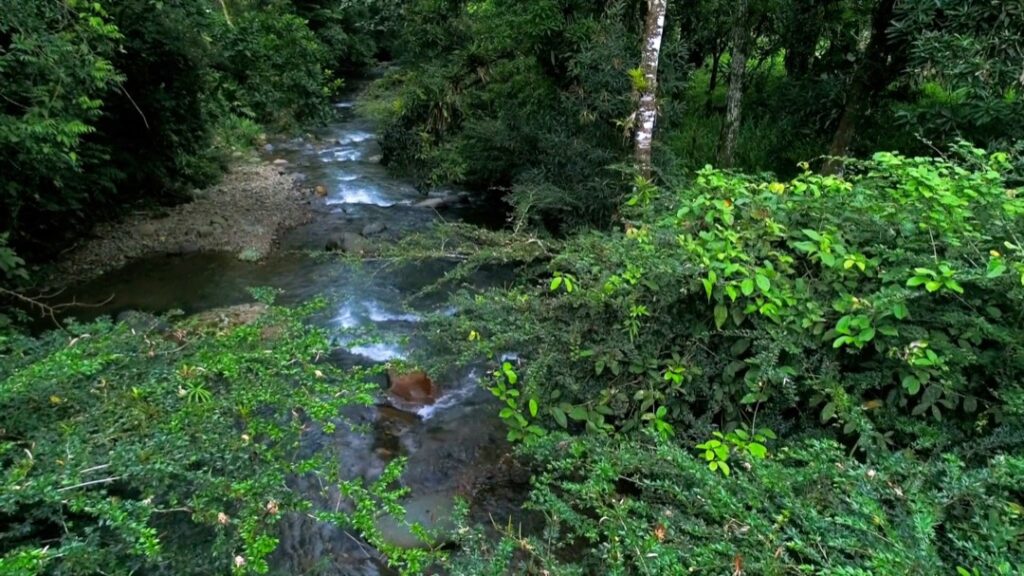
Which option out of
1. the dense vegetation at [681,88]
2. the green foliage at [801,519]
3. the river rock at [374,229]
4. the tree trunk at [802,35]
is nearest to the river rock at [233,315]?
the river rock at [374,229]

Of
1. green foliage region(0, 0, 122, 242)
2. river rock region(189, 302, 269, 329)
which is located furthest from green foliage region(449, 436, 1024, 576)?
green foliage region(0, 0, 122, 242)

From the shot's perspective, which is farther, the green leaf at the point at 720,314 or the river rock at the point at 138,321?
the river rock at the point at 138,321

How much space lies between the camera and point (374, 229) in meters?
9.19

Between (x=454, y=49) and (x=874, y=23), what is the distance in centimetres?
585

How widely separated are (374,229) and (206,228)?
2.45 metres

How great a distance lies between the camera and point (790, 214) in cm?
329

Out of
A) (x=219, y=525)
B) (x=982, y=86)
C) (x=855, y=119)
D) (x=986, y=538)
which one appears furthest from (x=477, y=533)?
(x=855, y=119)

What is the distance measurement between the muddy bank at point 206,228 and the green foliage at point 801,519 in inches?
275

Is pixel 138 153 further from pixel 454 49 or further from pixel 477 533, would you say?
pixel 477 533

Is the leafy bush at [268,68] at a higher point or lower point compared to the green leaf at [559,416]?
higher

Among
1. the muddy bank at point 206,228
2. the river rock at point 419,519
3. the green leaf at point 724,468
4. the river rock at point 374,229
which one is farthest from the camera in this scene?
the river rock at point 374,229

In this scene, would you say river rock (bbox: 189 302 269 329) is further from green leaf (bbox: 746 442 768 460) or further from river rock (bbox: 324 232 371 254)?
green leaf (bbox: 746 442 768 460)

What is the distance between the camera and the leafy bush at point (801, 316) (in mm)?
2623

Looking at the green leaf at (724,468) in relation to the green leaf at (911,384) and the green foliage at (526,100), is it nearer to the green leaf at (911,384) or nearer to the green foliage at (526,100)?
the green leaf at (911,384)
